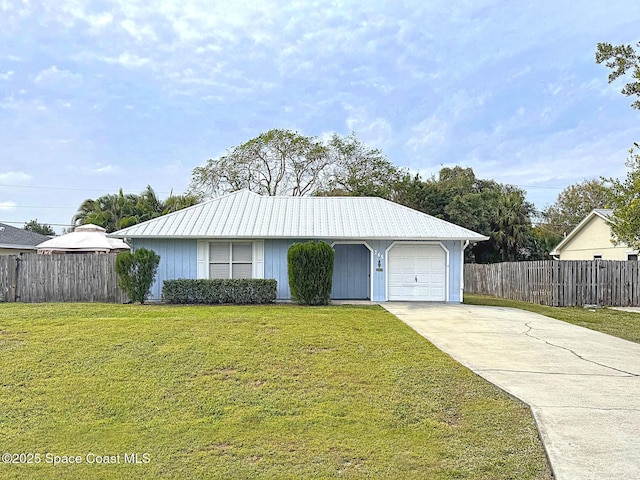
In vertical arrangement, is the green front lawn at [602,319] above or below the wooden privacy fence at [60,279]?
below

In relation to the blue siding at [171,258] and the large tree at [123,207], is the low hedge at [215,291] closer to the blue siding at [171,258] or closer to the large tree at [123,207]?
the blue siding at [171,258]

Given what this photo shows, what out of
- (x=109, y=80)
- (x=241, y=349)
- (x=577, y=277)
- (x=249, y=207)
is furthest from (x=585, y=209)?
Answer: (x=241, y=349)

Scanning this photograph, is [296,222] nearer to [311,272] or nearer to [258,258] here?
[258,258]

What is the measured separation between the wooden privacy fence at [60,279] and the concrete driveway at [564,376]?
9556mm

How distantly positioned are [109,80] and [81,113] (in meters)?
2.27

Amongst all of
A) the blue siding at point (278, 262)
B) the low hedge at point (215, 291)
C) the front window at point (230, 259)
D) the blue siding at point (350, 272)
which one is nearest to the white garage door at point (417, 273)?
the blue siding at point (350, 272)

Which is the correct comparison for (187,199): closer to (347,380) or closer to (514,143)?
(514,143)

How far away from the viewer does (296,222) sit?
56.7 ft

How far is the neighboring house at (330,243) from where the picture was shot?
16.3 m

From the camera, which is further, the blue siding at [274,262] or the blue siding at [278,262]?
the blue siding at [278,262]

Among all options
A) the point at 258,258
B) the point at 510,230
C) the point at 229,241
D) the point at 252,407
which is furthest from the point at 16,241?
the point at 510,230

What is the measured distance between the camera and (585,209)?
47.4 metres

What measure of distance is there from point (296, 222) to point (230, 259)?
8.43 ft

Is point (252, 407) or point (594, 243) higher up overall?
point (594, 243)
